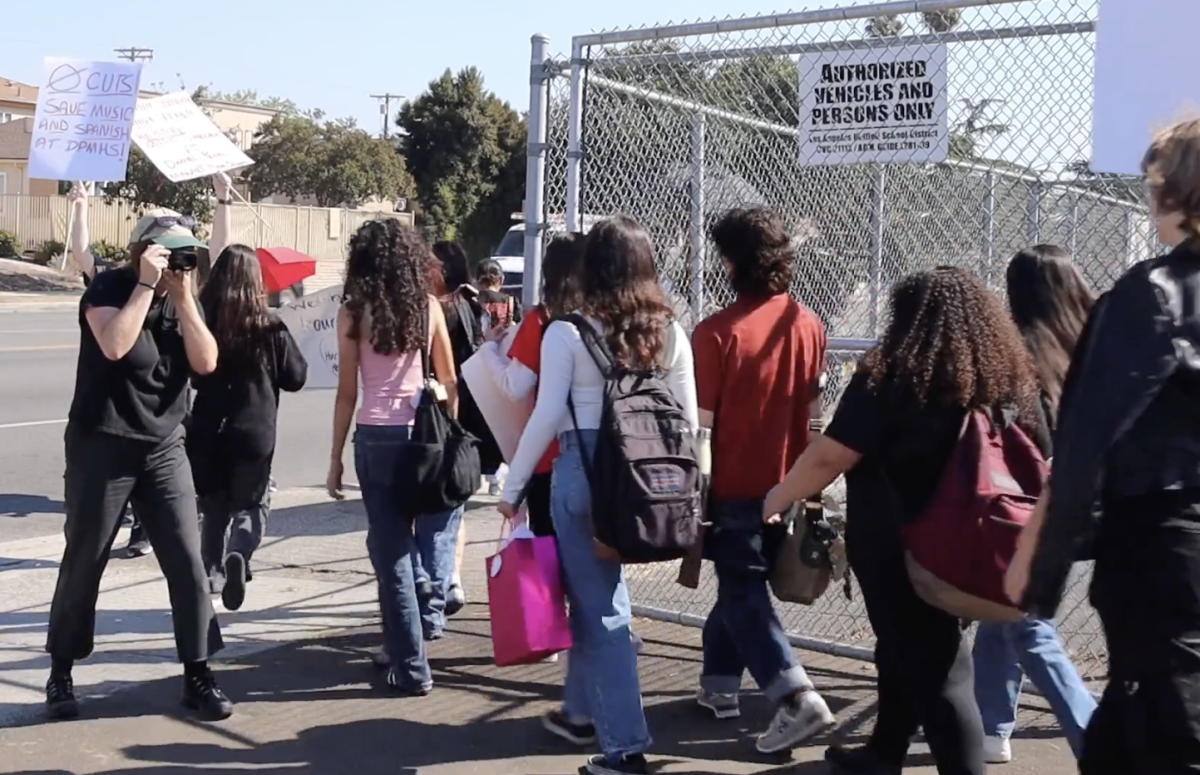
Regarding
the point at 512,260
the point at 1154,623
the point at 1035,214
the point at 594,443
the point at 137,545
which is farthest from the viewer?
the point at 512,260

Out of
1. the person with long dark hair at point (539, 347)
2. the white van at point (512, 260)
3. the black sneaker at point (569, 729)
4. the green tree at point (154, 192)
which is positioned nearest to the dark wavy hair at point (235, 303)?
the person with long dark hair at point (539, 347)

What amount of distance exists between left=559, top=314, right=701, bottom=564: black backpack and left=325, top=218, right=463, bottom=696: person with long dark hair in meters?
1.19

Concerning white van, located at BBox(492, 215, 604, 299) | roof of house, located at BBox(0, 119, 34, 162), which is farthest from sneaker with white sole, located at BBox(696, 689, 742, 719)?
roof of house, located at BBox(0, 119, 34, 162)

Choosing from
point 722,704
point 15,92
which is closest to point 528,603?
point 722,704

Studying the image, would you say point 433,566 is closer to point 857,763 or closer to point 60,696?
point 60,696

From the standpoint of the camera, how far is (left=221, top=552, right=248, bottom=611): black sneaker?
20.5 feet

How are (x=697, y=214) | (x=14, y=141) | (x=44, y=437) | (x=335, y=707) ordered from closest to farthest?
(x=335, y=707) < (x=697, y=214) < (x=44, y=437) < (x=14, y=141)

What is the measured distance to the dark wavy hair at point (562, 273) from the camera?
496 cm

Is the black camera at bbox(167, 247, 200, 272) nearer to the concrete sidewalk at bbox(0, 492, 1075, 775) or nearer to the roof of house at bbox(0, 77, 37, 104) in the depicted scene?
the concrete sidewalk at bbox(0, 492, 1075, 775)

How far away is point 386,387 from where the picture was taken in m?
5.54

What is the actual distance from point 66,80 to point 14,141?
52.4 m

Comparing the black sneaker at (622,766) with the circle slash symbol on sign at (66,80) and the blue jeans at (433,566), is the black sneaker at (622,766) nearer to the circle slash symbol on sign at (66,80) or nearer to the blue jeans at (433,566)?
the blue jeans at (433,566)

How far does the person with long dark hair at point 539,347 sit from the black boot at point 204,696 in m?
1.30

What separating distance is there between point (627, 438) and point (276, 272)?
14.2 feet
